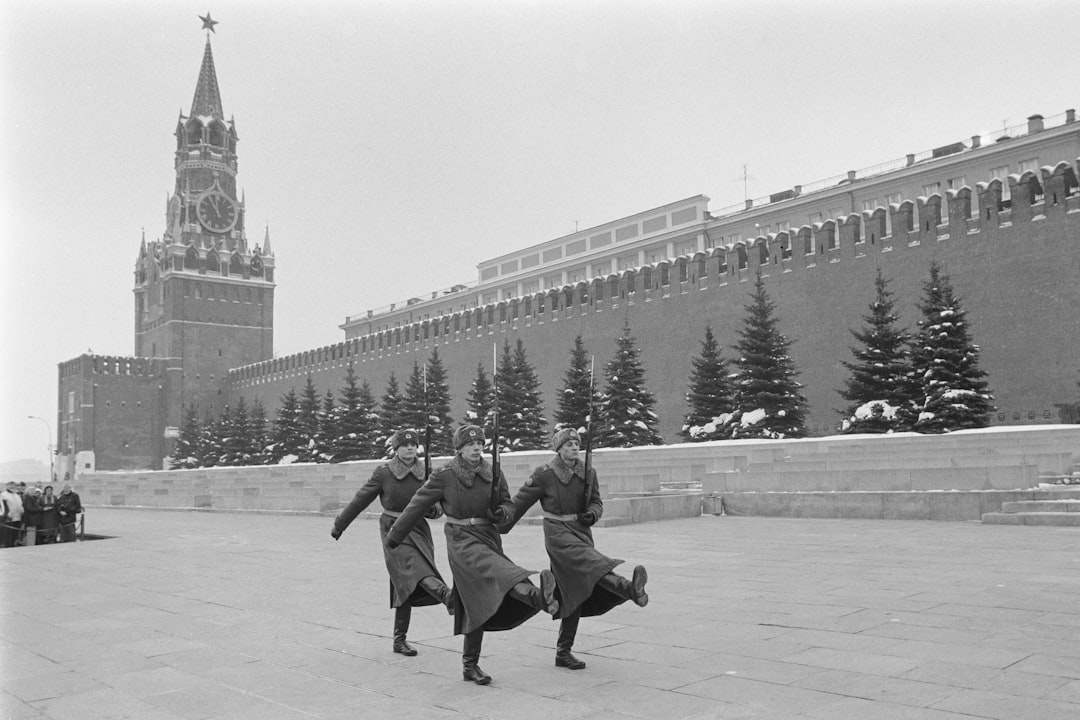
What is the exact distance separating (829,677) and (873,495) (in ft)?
22.8

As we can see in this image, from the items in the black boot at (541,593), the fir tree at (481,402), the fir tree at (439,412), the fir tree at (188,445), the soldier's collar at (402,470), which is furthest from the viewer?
the fir tree at (188,445)

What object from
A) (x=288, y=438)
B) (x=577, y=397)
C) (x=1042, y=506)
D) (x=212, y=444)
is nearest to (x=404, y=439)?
(x=1042, y=506)

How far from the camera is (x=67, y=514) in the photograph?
11.8 meters

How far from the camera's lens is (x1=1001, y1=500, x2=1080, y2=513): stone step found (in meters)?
8.71

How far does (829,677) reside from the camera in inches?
139

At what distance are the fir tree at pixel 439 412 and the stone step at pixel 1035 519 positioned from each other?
2212 cm

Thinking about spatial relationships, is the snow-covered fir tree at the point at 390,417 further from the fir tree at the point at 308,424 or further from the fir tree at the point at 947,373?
the fir tree at the point at 947,373

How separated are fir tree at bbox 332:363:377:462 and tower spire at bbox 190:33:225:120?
35.6 meters

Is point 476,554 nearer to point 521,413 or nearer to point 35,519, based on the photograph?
point 35,519

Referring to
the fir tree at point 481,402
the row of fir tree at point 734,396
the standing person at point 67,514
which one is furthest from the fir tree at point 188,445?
the standing person at point 67,514

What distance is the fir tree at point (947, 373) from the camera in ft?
57.4

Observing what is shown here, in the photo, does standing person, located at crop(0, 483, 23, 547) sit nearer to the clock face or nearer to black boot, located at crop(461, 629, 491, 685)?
black boot, located at crop(461, 629, 491, 685)

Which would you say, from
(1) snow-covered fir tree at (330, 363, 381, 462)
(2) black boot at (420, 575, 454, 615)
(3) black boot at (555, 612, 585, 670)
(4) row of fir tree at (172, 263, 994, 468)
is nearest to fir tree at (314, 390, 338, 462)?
(4) row of fir tree at (172, 263, 994, 468)

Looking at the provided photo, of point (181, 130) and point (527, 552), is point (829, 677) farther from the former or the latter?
point (181, 130)
